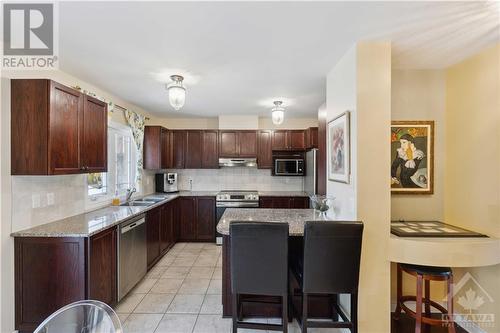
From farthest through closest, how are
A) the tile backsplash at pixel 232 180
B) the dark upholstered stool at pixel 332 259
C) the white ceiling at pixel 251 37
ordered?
the tile backsplash at pixel 232 180
the dark upholstered stool at pixel 332 259
the white ceiling at pixel 251 37

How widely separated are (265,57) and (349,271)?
2.01m

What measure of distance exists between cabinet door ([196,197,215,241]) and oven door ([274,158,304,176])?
4.85 feet

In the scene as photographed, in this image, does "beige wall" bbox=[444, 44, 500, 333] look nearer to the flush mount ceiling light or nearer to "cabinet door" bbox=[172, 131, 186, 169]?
the flush mount ceiling light

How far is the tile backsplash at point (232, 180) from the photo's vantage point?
205 inches

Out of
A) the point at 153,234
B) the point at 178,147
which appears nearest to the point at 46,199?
the point at 153,234

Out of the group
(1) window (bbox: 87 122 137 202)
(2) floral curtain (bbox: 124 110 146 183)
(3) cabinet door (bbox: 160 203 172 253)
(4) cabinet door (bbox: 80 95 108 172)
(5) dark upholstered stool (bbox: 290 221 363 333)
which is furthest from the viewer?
(2) floral curtain (bbox: 124 110 146 183)

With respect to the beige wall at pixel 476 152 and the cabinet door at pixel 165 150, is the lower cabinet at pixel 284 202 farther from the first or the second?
the beige wall at pixel 476 152

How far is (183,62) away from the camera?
240 centimetres

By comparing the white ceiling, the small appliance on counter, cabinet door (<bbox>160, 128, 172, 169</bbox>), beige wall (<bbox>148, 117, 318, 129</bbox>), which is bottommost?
the small appliance on counter

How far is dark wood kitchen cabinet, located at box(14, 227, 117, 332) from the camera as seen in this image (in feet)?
6.54

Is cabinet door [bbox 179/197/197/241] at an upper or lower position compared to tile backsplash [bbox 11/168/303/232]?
lower

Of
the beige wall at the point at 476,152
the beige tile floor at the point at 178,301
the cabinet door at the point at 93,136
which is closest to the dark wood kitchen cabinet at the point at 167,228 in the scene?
the beige tile floor at the point at 178,301

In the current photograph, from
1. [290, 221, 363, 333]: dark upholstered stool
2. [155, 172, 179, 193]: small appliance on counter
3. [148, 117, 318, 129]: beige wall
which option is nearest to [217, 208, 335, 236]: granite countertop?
[290, 221, 363, 333]: dark upholstered stool

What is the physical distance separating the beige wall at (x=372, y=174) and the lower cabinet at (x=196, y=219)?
3.11 metres
